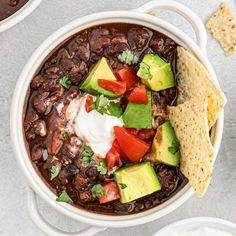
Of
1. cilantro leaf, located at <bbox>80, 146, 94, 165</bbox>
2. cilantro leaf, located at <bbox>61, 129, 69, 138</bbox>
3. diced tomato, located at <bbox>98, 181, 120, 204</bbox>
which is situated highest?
cilantro leaf, located at <bbox>61, 129, 69, 138</bbox>

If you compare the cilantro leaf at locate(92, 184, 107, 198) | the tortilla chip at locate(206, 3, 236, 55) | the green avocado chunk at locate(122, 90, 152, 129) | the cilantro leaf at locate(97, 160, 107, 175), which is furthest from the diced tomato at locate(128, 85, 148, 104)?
the tortilla chip at locate(206, 3, 236, 55)

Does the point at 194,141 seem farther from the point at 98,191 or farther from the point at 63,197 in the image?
the point at 63,197

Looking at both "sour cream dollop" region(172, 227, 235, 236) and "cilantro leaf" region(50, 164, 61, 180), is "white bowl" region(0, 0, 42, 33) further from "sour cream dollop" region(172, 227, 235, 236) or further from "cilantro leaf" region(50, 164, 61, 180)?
"sour cream dollop" region(172, 227, 235, 236)

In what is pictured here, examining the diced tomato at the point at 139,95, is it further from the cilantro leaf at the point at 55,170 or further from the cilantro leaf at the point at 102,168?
the cilantro leaf at the point at 55,170

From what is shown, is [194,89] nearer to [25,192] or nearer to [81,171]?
[81,171]

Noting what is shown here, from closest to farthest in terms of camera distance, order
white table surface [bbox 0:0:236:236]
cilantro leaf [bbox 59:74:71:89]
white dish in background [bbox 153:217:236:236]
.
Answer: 1. cilantro leaf [bbox 59:74:71:89]
2. white dish in background [bbox 153:217:236:236]
3. white table surface [bbox 0:0:236:236]

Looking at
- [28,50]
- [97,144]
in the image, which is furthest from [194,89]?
[28,50]
